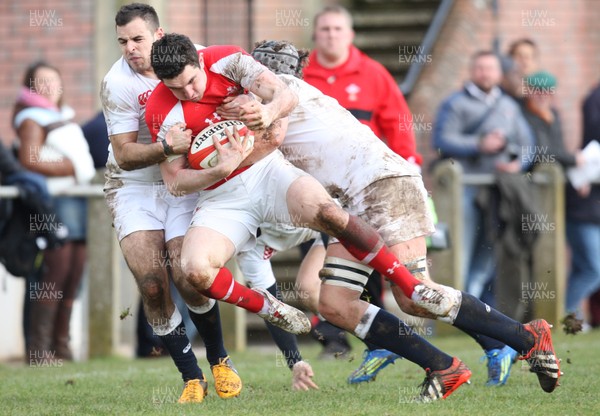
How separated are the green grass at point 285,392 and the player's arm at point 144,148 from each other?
1436mm

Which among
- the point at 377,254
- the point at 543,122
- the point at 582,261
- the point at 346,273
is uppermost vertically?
the point at 377,254

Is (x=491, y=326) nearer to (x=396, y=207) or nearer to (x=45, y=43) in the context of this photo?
(x=396, y=207)

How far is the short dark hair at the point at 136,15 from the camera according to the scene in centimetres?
809

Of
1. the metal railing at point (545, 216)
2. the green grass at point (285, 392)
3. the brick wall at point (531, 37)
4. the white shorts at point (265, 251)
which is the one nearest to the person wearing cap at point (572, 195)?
the metal railing at point (545, 216)

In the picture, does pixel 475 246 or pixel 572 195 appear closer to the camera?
pixel 475 246

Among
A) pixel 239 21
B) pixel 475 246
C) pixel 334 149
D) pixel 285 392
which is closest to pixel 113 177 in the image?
pixel 334 149

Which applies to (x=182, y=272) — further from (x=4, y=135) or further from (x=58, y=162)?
(x=4, y=135)

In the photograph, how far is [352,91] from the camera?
10.5m

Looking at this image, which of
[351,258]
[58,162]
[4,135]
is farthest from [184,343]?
[4,135]

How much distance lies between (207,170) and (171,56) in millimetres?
690

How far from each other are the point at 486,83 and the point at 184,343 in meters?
6.09

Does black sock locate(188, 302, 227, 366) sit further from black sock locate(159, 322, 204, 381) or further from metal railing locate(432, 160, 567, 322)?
metal railing locate(432, 160, 567, 322)

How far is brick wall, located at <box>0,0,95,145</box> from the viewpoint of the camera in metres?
15.6

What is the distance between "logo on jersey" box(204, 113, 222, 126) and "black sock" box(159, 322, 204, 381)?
4.51 feet
